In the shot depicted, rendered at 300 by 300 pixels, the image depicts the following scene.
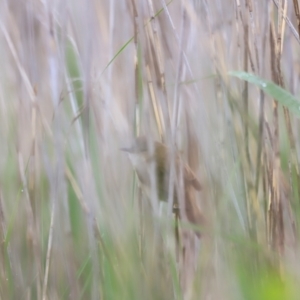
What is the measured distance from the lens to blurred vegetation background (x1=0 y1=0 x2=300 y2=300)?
2.17 ft

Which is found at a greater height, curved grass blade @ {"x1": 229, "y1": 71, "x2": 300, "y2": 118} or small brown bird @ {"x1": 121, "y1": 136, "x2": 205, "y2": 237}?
curved grass blade @ {"x1": 229, "y1": 71, "x2": 300, "y2": 118}

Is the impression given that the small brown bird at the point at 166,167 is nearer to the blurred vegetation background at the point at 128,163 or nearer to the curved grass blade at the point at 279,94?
the blurred vegetation background at the point at 128,163

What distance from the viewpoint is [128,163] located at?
34.1 inches

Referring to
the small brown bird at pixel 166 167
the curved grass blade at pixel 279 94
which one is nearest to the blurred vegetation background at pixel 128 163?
the small brown bird at pixel 166 167

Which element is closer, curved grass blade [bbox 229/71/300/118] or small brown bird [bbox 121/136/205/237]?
curved grass blade [bbox 229/71/300/118]

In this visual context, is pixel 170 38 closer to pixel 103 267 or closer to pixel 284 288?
pixel 103 267

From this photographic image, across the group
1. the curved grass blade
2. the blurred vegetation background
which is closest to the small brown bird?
the blurred vegetation background

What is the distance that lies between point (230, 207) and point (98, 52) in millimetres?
364

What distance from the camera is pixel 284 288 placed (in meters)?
0.37

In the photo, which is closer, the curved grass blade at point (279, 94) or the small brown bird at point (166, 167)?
the curved grass blade at point (279, 94)

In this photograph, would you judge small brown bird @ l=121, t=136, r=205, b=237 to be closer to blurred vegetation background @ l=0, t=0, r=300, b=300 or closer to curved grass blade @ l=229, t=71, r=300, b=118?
blurred vegetation background @ l=0, t=0, r=300, b=300

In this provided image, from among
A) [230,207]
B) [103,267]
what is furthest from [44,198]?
[230,207]

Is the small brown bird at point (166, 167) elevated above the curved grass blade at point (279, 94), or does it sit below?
below

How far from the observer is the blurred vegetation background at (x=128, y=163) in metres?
0.66
